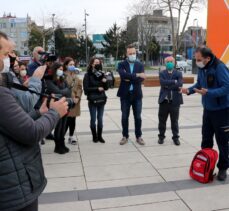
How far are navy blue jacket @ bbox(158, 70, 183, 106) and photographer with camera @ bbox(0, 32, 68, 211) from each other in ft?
14.6

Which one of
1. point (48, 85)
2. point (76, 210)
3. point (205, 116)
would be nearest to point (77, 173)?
point (76, 210)

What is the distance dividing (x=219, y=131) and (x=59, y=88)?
277cm

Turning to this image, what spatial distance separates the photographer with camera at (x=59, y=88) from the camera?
5.50 metres

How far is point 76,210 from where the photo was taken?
3656 millimetres

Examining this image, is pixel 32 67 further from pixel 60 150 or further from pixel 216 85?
pixel 216 85

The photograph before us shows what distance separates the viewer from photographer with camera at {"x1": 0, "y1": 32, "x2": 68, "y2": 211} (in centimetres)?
183

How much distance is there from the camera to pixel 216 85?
4277 millimetres

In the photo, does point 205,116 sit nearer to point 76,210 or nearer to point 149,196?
point 149,196

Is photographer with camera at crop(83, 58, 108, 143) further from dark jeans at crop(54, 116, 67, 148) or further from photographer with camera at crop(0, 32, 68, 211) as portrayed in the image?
photographer with camera at crop(0, 32, 68, 211)

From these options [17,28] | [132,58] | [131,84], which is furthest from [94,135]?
[17,28]

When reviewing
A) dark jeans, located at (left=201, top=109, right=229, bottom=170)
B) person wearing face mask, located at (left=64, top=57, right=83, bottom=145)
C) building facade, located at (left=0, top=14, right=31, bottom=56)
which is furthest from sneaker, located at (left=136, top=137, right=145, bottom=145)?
building facade, located at (left=0, top=14, right=31, bottom=56)

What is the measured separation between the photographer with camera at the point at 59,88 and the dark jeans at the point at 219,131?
2.34 metres

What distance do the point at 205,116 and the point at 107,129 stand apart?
3763 millimetres

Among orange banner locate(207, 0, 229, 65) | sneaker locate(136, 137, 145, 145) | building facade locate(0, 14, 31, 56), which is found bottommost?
sneaker locate(136, 137, 145, 145)
